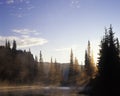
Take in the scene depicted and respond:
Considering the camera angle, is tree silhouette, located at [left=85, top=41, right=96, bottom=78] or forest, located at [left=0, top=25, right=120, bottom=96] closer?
forest, located at [left=0, top=25, right=120, bottom=96]

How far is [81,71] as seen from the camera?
13225 centimetres

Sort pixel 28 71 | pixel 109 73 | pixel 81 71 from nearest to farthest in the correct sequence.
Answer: pixel 109 73
pixel 81 71
pixel 28 71

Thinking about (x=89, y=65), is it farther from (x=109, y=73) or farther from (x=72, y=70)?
(x=109, y=73)

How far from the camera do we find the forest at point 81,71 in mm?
44062

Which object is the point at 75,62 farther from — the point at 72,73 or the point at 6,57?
the point at 6,57

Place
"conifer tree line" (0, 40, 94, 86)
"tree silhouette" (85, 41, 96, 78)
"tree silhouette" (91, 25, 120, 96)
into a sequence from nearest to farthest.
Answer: "tree silhouette" (91, 25, 120, 96)
"tree silhouette" (85, 41, 96, 78)
"conifer tree line" (0, 40, 94, 86)

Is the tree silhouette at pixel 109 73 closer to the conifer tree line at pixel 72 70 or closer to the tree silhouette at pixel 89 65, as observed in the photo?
the conifer tree line at pixel 72 70

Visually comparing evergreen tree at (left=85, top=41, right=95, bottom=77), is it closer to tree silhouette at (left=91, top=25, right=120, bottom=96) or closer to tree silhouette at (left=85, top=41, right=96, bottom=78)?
tree silhouette at (left=85, top=41, right=96, bottom=78)

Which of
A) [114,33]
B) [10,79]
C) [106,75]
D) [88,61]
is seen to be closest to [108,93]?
[106,75]

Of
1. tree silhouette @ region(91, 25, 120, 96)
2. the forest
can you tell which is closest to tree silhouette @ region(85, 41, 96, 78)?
the forest

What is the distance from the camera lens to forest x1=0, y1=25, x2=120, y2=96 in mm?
44062

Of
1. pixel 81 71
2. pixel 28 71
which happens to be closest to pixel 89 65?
pixel 81 71

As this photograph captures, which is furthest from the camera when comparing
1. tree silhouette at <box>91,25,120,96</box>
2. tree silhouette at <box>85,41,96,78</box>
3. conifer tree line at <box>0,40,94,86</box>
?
conifer tree line at <box>0,40,94,86</box>

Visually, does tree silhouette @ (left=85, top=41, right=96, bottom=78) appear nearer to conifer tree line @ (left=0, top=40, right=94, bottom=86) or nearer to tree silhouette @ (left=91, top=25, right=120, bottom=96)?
conifer tree line @ (left=0, top=40, right=94, bottom=86)
